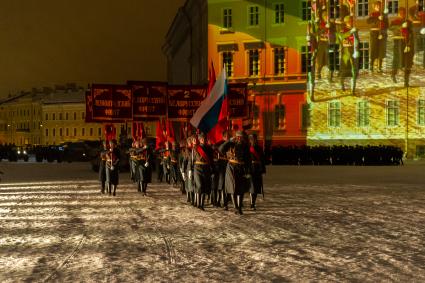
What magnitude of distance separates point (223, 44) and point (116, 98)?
65.2 feet

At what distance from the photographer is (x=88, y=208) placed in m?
16.5

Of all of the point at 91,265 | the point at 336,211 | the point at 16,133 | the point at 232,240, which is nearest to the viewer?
the point at 91,265

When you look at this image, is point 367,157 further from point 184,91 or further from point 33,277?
point 33,277

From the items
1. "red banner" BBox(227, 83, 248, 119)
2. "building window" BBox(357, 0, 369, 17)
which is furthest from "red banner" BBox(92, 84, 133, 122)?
"building window" BBox(357, 0, 369, 17)

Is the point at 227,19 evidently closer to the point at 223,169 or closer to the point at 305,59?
the point at 305,59

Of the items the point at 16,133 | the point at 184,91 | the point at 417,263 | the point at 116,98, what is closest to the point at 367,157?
the point at 184,91

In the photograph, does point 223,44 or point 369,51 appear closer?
point 369,51

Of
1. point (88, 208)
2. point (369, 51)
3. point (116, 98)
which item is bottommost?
point (88, 208)

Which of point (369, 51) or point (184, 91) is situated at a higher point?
point (369, 51)

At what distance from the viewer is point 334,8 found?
48.7 meters

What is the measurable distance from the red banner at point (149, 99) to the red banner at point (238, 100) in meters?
3.28

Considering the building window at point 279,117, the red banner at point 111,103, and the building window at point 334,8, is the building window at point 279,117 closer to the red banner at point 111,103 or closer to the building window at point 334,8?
the building window at point 334,8

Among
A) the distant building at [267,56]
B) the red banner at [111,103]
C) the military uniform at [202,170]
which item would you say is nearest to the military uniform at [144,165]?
the military uniform at [202,170]

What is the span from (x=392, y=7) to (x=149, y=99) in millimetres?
21720
